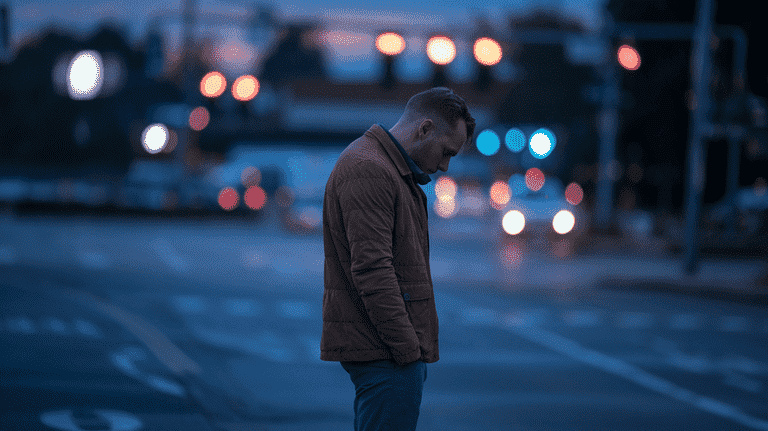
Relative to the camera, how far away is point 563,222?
989 inches

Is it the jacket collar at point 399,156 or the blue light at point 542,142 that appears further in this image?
the blue light at point 542,142

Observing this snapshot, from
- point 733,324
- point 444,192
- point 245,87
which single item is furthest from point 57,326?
point 444,192

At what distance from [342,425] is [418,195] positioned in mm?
3259

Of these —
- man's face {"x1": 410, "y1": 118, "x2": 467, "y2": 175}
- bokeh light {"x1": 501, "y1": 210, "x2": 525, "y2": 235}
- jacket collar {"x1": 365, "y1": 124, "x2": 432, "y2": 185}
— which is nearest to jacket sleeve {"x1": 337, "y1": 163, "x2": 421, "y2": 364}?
jacket collar {"x1": 365, "y1": 124, "x2": 432, "y2": 185}

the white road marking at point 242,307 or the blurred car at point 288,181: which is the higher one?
the blurred car at point 288,181

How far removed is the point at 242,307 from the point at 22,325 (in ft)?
10.4

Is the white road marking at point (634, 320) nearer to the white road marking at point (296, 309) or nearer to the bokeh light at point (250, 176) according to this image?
the white road marking at point (296, 309)

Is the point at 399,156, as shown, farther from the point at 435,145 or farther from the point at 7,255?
the point at 7,255

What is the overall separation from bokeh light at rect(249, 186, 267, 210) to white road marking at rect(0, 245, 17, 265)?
16.7 meters

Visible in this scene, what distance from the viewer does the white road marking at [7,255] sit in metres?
17.9

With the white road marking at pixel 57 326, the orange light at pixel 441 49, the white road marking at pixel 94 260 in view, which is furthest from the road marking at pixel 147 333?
the orange light at pixel 441 49

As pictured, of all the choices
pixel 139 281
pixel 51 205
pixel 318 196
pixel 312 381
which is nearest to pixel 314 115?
pixel 51 205

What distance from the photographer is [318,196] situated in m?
28.9

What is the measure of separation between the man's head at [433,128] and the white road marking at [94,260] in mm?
14820
